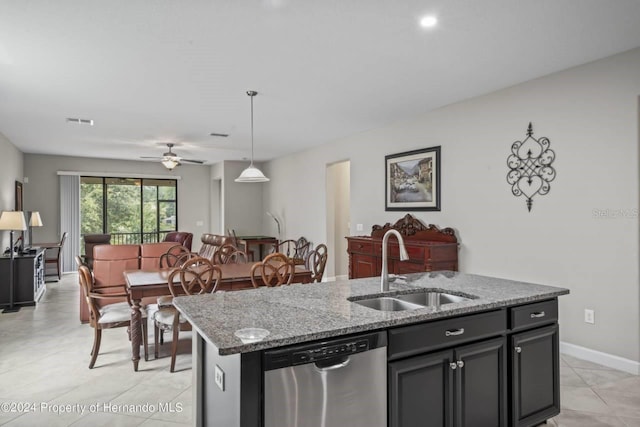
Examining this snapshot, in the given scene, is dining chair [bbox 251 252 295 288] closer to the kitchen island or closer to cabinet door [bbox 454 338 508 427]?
the kitchen island

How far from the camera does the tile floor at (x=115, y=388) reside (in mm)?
A: 2545

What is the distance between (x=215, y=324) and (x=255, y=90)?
2985 mm

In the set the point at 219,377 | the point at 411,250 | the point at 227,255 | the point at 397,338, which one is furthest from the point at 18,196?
the point at 397,338

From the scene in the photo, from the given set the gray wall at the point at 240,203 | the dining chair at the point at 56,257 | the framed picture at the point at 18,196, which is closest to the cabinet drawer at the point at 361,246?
the gray wall at the point at 240,203

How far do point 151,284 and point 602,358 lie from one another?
3867 mm

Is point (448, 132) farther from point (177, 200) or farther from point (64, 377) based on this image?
point (177, 200)

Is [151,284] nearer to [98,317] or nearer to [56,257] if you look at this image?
[98,317]

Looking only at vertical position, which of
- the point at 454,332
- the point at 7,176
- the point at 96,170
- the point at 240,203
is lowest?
the point at 454,332

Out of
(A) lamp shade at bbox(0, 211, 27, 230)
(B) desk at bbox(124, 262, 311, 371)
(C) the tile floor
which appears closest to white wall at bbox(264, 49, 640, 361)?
(C) the tile floor

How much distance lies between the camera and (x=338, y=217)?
7.69 meters

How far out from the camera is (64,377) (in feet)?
10.4

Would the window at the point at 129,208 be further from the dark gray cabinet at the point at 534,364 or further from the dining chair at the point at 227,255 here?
the dark gray cabinet at the point at 534,364

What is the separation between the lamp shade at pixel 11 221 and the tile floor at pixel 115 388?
1.73 m

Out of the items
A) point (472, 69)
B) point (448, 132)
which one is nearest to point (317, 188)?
point (448, 132)
